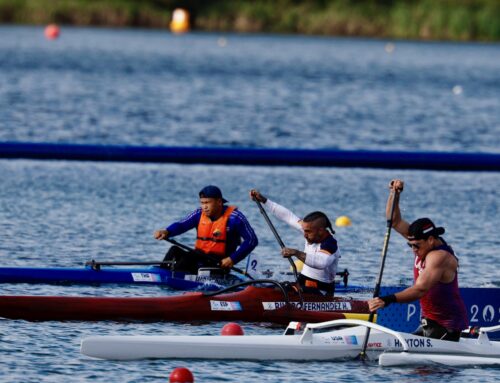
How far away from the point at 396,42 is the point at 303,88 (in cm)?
3194

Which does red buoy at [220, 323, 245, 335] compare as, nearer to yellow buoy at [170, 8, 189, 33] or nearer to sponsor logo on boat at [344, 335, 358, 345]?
sponsor logo on boat at [344, 335, 358, 345]

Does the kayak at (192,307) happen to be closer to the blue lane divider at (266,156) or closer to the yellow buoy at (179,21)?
the blue lane divider at (266,156)

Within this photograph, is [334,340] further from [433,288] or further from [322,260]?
[322,260]

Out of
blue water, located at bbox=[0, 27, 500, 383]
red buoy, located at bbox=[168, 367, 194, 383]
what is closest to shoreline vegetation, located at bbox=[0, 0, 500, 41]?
blue water, located at bbox=[0, 27, 500, 383]

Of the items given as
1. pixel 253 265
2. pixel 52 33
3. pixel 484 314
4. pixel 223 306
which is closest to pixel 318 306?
pixel 223 306

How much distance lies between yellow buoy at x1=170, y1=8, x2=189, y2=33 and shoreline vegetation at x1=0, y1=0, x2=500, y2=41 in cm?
49

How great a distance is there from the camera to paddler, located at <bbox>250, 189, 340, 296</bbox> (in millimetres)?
16406

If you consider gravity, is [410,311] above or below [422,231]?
below

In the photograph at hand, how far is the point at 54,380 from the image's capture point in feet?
44.4

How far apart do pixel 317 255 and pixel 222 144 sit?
22835 millimetres

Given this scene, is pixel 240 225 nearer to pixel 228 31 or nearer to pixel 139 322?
pixel 139 322

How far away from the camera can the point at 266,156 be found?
31.1 metres

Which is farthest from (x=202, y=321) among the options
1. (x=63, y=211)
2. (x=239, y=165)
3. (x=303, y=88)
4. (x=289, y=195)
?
(x=303, y=88)

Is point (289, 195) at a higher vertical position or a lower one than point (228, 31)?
lower
